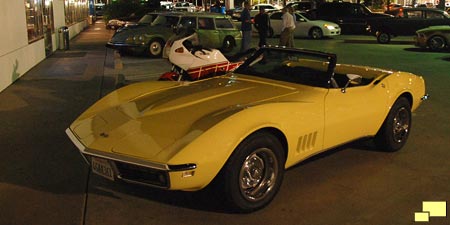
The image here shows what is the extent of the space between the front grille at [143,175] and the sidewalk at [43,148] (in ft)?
1.98

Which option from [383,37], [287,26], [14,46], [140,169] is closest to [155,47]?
[287,26]

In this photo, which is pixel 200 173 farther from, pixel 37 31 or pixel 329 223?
pixel 37 31

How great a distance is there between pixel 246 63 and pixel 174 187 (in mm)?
2460

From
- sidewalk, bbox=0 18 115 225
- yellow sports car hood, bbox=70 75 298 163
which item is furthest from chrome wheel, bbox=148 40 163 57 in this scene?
yellow sports car hood, bbox=70 75 298 163

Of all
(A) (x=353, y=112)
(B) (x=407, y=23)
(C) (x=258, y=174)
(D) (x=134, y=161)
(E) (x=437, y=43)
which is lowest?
(C) (x=258, y=174)

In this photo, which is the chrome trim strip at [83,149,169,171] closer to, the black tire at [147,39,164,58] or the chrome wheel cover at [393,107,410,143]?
the chrome wheel cover at [393,107,410,143]

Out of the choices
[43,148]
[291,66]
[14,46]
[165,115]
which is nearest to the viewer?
[165,115]

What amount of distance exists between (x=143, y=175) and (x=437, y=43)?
1685 centimetres

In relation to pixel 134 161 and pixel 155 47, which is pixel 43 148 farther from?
pixel 155 47

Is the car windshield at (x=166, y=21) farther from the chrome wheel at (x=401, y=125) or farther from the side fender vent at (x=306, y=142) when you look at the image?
the side fender vent at (x=306, y=142)

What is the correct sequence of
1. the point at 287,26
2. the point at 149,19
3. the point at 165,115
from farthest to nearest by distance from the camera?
the point at 149,19
the point at 287,26
the point at 165,115

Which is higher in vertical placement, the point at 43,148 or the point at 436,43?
the point at 436,43

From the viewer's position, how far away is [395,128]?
596 centimetres

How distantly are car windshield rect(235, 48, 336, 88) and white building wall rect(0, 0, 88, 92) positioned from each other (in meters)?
6.21
